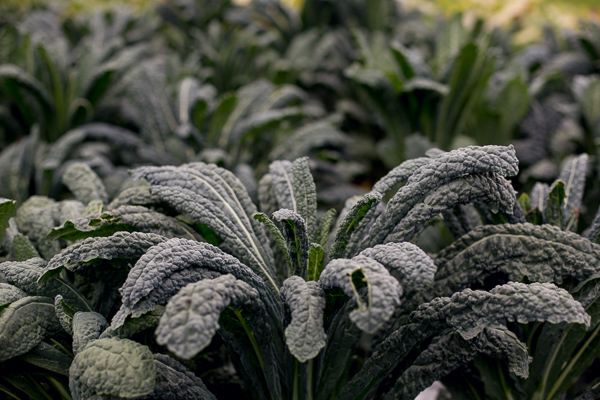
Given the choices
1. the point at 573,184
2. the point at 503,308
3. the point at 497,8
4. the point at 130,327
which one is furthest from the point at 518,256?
the point at 497,8

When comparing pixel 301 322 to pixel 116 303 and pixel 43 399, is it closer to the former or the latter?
pixel 116 303

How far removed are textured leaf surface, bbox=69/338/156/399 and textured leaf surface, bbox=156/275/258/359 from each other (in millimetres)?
146

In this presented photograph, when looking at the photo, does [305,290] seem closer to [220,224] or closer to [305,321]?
[305,321]

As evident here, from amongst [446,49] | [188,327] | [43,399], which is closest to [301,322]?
[188,327]

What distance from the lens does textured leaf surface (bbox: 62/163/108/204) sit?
5.75 ft

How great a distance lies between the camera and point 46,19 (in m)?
3.48

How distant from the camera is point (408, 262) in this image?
1074 millimetres

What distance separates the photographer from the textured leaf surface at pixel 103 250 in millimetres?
1237

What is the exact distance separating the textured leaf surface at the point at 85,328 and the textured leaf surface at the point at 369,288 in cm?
59

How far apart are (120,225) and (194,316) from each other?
0.53 metres

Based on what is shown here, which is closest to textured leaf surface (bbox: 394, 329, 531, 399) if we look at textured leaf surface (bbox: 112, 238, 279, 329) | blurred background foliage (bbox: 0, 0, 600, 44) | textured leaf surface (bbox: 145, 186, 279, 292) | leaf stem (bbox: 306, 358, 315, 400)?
leaf stem (bbox: 306, 358, 315, 400)

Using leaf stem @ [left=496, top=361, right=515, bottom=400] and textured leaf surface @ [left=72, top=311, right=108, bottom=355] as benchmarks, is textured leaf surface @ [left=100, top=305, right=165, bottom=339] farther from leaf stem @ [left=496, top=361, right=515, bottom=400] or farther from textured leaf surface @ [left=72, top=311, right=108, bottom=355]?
leaf stem @ [left=496, top=361, right=515, bottom=400]

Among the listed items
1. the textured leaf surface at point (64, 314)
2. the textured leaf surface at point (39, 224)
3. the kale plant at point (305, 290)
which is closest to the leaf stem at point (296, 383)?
the kale plant at point (305, 290)

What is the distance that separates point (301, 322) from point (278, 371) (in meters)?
0.36
